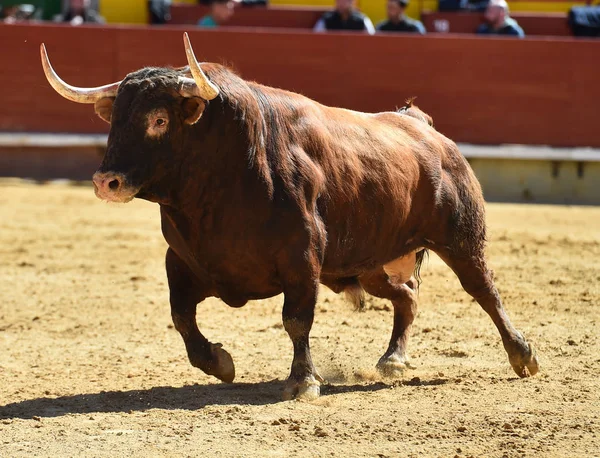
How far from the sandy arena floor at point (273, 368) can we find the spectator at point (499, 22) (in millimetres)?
3988

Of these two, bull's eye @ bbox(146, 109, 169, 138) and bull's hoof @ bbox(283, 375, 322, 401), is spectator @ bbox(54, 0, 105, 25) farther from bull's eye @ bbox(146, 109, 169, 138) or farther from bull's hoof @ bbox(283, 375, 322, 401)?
bull's hoof @ bbox(283, 375, 322, 401)

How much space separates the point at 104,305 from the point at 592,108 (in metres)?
7.18

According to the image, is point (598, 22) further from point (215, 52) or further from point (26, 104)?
point (26, 104)

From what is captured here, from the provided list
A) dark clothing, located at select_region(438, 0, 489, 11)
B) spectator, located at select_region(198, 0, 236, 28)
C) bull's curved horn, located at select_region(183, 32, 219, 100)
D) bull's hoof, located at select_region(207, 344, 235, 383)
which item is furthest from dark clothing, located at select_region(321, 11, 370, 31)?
bull's curved horn, located at select_region(183, 32, 219, 100)

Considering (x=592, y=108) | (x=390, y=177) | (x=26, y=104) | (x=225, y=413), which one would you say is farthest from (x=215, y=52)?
(x=225, y=413)

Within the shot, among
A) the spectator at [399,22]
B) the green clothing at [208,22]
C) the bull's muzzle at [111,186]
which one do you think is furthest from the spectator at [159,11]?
the bull's muzzle at [111,186]

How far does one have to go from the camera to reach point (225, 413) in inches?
172

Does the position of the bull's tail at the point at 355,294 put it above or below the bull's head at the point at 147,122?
below

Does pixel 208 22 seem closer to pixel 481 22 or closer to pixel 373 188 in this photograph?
pixel 481 22

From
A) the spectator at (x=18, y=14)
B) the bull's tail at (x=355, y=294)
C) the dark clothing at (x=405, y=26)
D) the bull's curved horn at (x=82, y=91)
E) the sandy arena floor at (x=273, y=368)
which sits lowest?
the sandy arena floor at (x=273, y=368)

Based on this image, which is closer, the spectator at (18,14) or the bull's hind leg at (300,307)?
the bull's hind leg at (300,307)

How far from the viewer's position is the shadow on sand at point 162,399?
14.9 feet

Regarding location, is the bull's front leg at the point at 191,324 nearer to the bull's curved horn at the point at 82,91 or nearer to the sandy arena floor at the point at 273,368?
the sandy arena floor at the point at 273,368

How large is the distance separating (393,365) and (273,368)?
0.58 metres
